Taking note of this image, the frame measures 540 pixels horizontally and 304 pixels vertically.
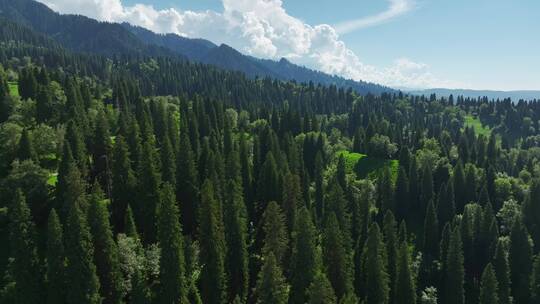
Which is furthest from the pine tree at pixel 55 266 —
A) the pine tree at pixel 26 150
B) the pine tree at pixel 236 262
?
the pine tree at pixel 26 150

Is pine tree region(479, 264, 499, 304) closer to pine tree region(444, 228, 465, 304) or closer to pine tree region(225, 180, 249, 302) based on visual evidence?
pine tree region(444, 228, 465, 304)

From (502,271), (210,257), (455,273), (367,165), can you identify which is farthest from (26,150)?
(367,165)

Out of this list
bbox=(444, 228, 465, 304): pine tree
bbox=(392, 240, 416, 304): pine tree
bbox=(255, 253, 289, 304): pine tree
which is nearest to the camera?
bbox=(255, 253, 289, 304): pine tree

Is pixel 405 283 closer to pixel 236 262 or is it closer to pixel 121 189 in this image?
pixel 236 262

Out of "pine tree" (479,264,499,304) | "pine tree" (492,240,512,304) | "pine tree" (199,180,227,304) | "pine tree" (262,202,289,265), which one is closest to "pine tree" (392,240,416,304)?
"pine tree" (479,264,499,304)

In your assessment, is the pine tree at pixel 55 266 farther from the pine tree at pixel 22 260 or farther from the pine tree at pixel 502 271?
the pine tree at pixel 502 271

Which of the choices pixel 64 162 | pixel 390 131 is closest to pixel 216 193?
pixel 64 162
